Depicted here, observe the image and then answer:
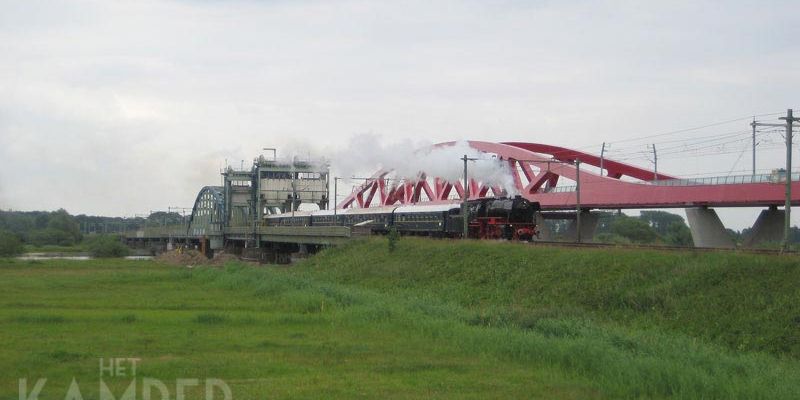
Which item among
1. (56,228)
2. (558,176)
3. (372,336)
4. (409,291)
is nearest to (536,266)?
(409,291)

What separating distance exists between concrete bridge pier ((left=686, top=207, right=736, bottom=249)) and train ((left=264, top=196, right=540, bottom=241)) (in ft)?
29.3

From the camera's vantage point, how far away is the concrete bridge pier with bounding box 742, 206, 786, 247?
43375 mm

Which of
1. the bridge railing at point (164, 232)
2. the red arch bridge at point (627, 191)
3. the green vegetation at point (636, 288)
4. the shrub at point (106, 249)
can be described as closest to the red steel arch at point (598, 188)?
the red arch bridge at point (627, 191)

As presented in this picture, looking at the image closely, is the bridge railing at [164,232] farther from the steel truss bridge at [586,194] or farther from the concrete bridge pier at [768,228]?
the concrete bridge pier at [768,228]

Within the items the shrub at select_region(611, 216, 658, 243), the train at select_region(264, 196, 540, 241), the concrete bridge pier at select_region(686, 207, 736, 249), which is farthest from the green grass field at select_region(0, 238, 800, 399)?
the shrub at select_region(611, 216, 658, 243)

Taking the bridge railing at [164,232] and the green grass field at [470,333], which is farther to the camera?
the bridge railing at [164,232]

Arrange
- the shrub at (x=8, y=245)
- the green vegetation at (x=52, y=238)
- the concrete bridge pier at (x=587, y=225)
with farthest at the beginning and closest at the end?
the green vegetation at (x=52, y=238) → the shrub at (x=8, y=245) → the concrete bridge pier at (x=587, y=225)

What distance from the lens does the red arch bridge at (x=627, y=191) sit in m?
44.5

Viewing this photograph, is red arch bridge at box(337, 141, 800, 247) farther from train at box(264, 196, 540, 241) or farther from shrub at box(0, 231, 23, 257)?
shrub at box(0, 231, 23, 257)

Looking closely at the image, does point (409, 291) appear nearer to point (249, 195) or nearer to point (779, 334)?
point (779, 334)

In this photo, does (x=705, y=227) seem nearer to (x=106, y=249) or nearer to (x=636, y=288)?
(x=636, y=288)

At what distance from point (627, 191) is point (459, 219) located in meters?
13.5

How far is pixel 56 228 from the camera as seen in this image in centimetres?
14612

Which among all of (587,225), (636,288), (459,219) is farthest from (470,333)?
(587,225)
